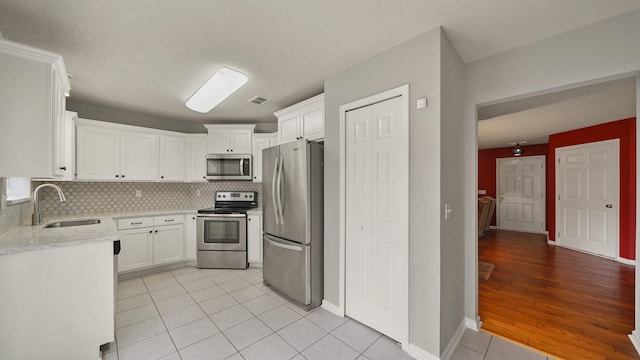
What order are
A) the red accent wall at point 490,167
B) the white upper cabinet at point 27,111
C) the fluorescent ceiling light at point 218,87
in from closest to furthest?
the white upper cabinet at point 27,111, the fluorescent ceiling light at point 218,87, the red accent wall at point 490,167

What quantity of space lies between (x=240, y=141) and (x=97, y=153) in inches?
75.1

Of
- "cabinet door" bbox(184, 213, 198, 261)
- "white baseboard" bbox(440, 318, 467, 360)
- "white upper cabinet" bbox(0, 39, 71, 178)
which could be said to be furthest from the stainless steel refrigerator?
"white upper cabinet" bbox(0, 39, 71, 178)

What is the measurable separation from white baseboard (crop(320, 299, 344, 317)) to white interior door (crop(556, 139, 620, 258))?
5.14 metres

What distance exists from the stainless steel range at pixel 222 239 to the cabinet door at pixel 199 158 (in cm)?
67

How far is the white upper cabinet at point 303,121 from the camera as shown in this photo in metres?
2.86

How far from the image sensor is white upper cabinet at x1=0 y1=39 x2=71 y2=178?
153 centimetres

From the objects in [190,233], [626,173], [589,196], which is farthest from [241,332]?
[589,196]

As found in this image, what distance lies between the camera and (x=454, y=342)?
6.41 feet

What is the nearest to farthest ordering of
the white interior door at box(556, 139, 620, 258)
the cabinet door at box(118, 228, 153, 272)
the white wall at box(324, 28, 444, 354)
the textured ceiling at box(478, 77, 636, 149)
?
the white wall at box(324, 28, 444, 354) < the textured ceiling at box(478, 77, 636, 149) < the cabinet door at box(118, 228, 153, 272) < the white interior door at box(556, 139, 620, 258)

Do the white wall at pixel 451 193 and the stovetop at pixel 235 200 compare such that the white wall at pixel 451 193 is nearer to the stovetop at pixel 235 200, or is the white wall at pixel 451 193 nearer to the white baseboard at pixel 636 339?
the white baseboard at pixel 636 339

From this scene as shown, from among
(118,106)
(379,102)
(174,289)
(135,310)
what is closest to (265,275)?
(174,289)

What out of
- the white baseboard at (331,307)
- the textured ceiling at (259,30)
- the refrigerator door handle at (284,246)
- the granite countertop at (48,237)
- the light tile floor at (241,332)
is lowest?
the light tile floor at (241,332)

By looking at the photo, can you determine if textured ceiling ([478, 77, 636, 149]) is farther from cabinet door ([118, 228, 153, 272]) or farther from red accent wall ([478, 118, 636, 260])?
cabinet door ([118, 228, 153, 272])

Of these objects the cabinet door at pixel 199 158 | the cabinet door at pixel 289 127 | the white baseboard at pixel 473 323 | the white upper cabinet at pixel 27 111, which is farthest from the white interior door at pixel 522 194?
the white upper cabinet at pixel 27 111
